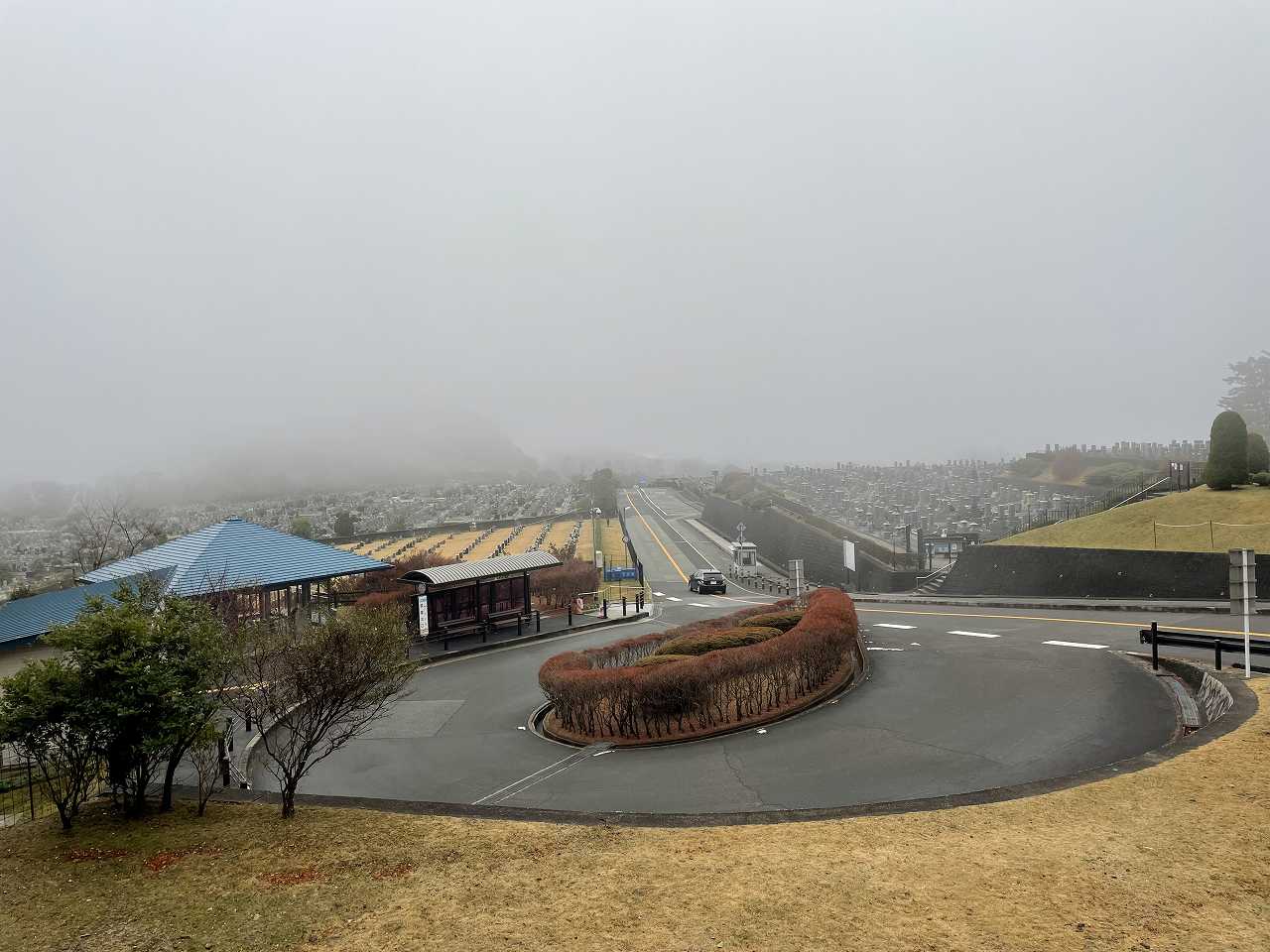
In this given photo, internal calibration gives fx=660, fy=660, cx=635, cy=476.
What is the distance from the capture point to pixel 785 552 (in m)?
52.2

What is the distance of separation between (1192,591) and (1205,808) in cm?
1996

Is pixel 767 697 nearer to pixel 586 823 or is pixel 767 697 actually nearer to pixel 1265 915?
pixel 586 823

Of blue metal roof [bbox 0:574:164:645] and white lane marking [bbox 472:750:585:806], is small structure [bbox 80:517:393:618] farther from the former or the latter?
white lane marking [bbox 472:750:585:806]

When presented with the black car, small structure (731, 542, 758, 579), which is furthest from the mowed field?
the black car

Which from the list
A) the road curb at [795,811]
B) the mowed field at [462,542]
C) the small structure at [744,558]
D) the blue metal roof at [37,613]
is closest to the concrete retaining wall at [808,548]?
the small structure at [744,558]

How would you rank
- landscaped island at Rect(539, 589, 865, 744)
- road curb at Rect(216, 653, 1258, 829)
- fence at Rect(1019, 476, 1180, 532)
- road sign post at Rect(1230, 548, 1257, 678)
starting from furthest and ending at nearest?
fence at Rect(1019, 476, 1180, 532), landscaped island at Rect(539, 589, 865, 744), road sign post at Rect(1230, 548, 1257, 678), road curb at Rect(216, 653, 1258, 829)

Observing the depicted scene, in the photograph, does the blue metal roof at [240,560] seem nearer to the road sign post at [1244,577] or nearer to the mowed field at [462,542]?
the mowed field at [462,542]

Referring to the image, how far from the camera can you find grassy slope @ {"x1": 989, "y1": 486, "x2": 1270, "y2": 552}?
2155cm

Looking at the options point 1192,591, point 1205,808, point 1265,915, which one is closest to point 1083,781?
point 1205,808

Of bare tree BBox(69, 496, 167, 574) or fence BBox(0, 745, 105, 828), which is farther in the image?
bare tree BBox(69, 496, 167, 574)

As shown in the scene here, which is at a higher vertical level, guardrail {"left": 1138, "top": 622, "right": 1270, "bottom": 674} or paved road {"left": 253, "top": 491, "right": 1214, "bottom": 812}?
guardrail {"left": 1138, "top": 622, "right": 1270, "bottom": 674}

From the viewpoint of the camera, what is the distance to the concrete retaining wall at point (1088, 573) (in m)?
20.7

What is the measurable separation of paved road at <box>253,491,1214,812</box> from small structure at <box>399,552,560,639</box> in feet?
17.6

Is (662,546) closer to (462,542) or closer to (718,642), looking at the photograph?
(462,542)
